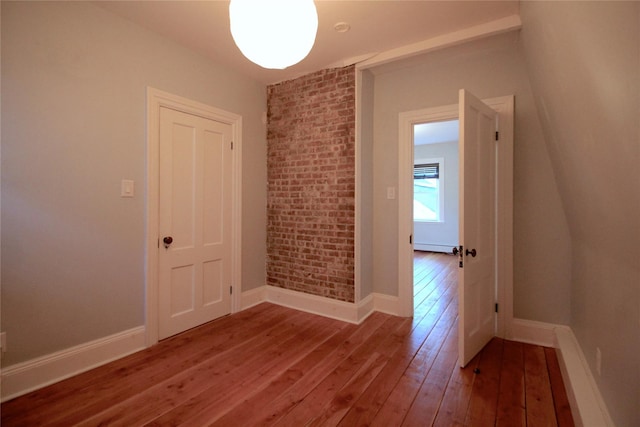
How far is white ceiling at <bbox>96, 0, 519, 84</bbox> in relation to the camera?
2.14 metres

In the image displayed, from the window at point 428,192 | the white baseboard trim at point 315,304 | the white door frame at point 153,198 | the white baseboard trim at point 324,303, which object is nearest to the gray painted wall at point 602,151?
the white baseboard trim at point 324,303

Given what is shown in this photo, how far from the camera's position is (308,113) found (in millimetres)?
3305

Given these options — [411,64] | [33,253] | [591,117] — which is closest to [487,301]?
[591,117]

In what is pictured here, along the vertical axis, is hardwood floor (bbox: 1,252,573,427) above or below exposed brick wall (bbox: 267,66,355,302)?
below

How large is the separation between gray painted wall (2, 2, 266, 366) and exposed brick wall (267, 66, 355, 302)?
127 centimetres

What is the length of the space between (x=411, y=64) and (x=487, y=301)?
247 centimetres

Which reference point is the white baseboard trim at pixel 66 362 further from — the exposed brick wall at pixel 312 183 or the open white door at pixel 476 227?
the open white door at pixel 476 227

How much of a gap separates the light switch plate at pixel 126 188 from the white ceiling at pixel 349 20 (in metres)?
1.32

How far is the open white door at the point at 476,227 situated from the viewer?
217 centimetres

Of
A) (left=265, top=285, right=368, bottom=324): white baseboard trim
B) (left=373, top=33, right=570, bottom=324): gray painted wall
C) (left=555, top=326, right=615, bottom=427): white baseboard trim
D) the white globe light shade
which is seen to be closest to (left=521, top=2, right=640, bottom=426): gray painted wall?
(left=555, top=326, right=615, bottom=427): white baseboard trim

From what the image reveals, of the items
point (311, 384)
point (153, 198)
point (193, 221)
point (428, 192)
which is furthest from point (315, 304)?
point (428, 192)

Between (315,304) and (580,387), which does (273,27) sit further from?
(315,304)

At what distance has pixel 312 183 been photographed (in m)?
3.30

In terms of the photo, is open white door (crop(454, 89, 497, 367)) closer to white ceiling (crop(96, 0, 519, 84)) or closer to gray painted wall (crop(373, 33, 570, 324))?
gray painted wall (crop(373, 33, 570, 324))
